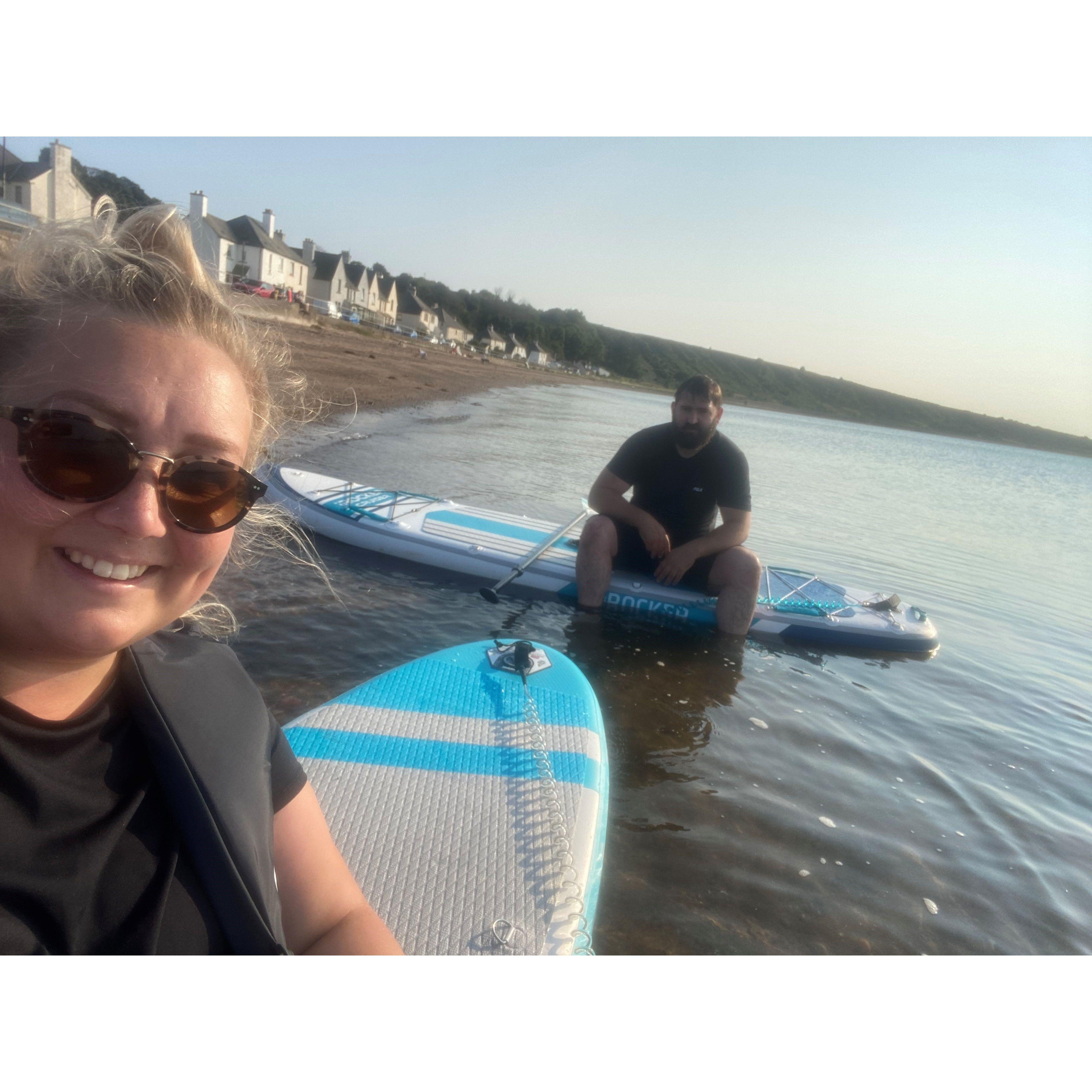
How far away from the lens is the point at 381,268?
77.9 meters

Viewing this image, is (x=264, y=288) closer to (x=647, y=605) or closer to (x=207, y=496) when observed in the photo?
(x=647, y=605)

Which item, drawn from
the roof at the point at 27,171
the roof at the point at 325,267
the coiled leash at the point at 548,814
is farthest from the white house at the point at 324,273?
the coiled leash at the point at 548,814

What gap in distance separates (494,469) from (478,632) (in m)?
7.98

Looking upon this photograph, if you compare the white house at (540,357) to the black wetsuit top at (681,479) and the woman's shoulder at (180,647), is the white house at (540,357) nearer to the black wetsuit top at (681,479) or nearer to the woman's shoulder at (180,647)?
the black wetsuit top at (681,479)

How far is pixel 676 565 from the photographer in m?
5.79

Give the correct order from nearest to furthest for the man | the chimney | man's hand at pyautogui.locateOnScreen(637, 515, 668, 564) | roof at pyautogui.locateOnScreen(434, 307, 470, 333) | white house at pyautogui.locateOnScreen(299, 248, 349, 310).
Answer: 1. the man
2. man's hand at pyautogui.locateOnScreen(637, 515, 668, 564)
3. the chimney
4. white house at pyautogui.locateOnScreen(299, 248, 349, 310)
5. roof at pyautogui.locateOnScreen(434, 307, 470, 333)

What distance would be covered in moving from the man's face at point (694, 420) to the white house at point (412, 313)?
76.1 metres

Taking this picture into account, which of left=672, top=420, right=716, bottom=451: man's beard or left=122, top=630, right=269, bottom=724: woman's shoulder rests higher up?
left=672, top=420, right=716, bottom=451: man's beard

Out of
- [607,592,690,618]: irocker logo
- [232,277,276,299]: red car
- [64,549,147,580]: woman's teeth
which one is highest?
[232,277,276,299]: red car

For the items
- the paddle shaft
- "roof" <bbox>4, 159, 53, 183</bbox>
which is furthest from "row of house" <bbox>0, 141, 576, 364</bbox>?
the paddle shaft

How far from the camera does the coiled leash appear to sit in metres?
2.05

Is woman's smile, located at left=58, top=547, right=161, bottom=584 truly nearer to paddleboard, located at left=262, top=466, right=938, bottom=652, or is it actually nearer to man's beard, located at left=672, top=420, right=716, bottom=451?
man's beard, located at left=672, top=420, right=716, bottom=451

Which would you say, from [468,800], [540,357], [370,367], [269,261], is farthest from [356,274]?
[468,800]

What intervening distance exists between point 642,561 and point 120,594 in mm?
5317
